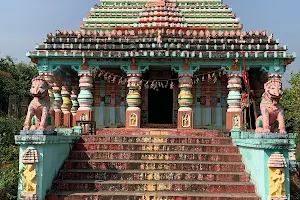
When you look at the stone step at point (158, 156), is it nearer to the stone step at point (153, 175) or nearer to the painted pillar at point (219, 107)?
the stone step at point (153, 175)

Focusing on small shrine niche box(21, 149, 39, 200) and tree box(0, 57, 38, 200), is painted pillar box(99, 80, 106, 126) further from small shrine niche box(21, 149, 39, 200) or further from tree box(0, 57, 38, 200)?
small shrine niche box(21, 149, 39, 200)

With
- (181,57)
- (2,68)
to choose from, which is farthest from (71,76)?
(2,68)

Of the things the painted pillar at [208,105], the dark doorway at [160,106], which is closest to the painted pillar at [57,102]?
the dark doorway at [160,106]

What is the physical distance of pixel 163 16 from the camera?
1681cm

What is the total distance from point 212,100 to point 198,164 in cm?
734

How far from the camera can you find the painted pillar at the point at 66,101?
16375mm

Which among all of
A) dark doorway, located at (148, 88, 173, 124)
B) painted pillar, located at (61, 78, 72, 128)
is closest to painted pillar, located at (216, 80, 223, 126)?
dark doorway, located at (148, 88, 173, 124)

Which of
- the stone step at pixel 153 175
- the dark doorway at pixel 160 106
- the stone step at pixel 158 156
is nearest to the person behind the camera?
the stone step at pixel 153 175

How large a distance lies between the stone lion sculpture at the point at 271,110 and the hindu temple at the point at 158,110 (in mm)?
24

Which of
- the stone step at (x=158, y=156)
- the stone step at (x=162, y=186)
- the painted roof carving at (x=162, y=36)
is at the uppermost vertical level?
the painted roof carving at (x=162, y=36)

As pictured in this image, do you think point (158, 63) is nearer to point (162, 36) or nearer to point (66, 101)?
point (162, 36)

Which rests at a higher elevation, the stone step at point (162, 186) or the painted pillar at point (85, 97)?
the painted pillar at point (85, 97)

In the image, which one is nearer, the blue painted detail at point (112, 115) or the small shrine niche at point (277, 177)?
the small shrine niche at point (277, 177)

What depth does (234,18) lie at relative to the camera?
17312 millimetres
